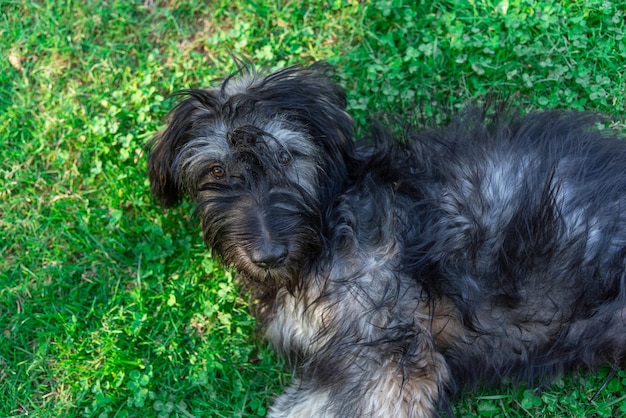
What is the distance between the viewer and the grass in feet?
15.1

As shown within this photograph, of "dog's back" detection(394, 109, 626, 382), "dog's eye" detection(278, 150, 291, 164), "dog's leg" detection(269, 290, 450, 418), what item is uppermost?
"dog's eye" detection(278, 150, 291, 164)

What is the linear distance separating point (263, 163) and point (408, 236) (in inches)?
36.0

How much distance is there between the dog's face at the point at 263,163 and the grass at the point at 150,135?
3.61ft

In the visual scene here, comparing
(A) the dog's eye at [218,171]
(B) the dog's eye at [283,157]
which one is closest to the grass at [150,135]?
(A) the dog's eye at [218,171]

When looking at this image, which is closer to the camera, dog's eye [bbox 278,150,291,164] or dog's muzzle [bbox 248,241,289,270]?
dog's muzzle [bbox 248,241,289,270]

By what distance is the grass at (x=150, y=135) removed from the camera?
4.60m

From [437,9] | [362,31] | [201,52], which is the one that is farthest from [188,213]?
[437,9]

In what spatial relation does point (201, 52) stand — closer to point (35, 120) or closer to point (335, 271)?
point (35, 120)

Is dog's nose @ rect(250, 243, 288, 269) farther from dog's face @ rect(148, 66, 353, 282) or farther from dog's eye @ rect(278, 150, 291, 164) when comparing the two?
dog's eye @ rect(278, 150, 291, 164)

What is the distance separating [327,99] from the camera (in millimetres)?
3941

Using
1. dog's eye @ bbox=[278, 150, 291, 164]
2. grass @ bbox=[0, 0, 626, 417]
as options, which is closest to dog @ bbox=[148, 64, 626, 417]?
dog's eye @ bbox=[278, 150, 291, 164]

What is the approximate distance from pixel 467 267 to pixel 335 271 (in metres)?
0.74

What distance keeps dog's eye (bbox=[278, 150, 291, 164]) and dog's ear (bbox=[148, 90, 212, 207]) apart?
52cm

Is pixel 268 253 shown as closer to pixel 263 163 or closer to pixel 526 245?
pixel 263 163
